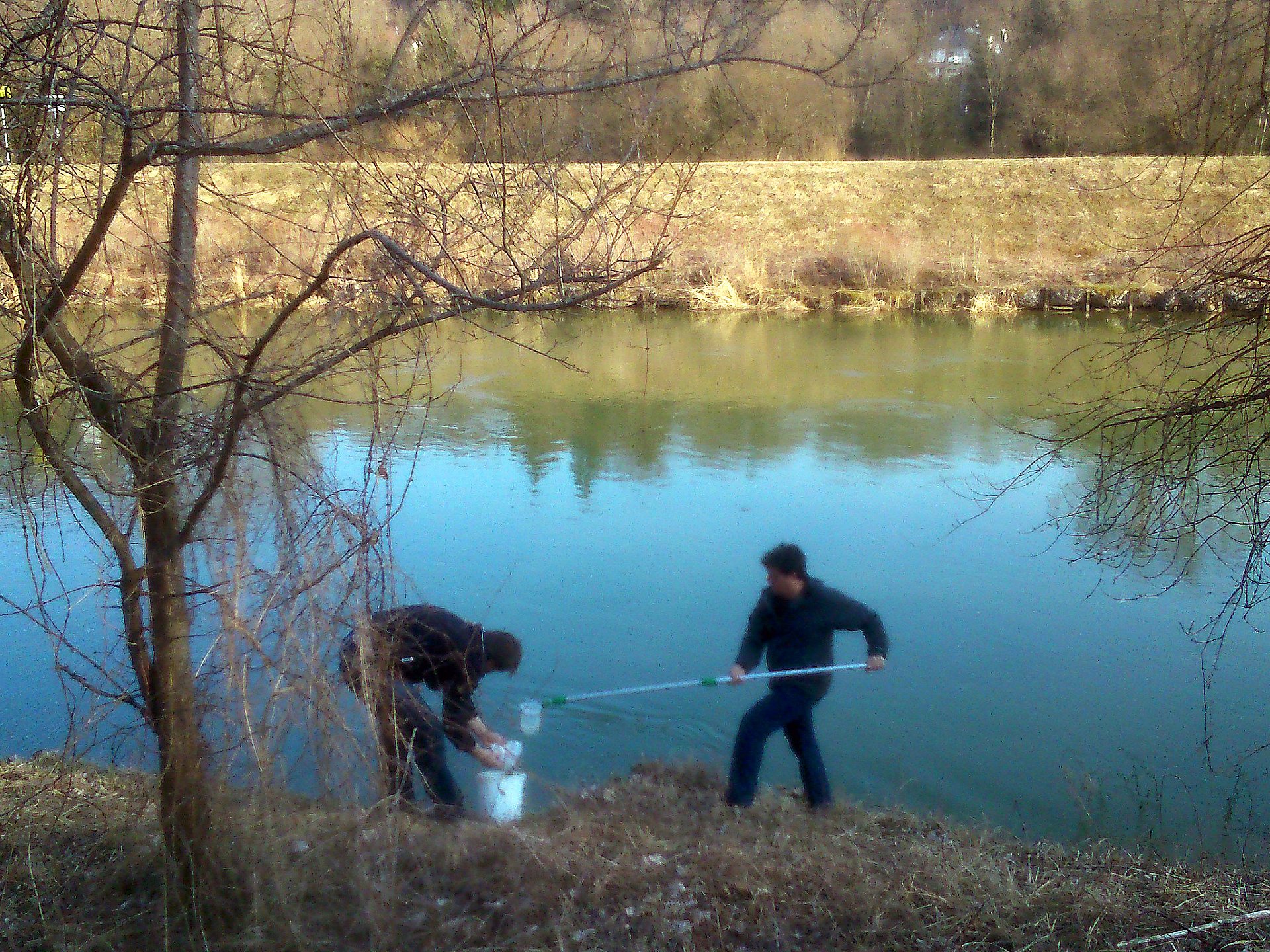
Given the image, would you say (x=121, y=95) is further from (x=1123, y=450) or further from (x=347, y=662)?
(x=1123, y=450)

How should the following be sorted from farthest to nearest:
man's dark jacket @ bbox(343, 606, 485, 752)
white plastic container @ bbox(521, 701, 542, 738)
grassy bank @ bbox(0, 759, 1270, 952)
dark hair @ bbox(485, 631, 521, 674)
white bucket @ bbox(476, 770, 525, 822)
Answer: white plastic container @ bbox(521, 701, 542, 738)
dark hair @ bbox(485, 631, 521, 674)
white bucket @ bbox(476, 770, 525, 822)
man's dark jacket @ bbox(343, 606, 485, 752)
grassy bank @ bbox(0, 759, 1270, 952)

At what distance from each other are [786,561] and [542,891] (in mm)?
1726

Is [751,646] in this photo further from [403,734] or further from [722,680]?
[403,734]

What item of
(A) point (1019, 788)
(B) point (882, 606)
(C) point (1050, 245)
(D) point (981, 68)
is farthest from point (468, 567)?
(C) point (1050, 245)

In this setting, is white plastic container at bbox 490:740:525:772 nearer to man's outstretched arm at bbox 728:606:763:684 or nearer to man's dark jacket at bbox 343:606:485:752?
man's dark jacket at bbox 343:606:485:752

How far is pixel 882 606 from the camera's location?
23.0 feet

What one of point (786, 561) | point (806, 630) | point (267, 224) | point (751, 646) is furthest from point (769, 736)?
point (267, 224)

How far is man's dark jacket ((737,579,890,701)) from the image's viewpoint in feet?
15.0

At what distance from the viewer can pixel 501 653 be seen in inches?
171

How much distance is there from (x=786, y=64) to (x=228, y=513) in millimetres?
2082

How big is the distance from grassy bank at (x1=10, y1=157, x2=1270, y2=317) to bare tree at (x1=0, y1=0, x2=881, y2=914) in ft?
0.08

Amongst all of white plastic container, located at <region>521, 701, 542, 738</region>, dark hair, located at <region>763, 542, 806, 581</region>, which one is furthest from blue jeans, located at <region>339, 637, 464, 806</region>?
dark hair, located at <region>763, 542, 806, 581</region>

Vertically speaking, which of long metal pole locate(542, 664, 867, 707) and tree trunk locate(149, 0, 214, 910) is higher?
tree trunk locate(149, 0, 214, 910)

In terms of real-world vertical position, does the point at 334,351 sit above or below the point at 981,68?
below
